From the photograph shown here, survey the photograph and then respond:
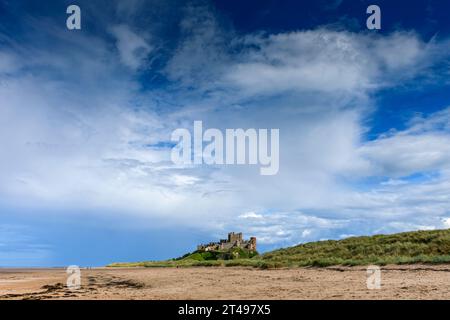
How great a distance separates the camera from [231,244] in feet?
277

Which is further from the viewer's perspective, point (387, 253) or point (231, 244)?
point (231, 244)

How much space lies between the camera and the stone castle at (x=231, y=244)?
3115 inches

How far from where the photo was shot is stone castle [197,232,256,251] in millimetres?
79125

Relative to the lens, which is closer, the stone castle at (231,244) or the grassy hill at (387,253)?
the grassy hill at (387,253)

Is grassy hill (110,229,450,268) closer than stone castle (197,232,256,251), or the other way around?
grassy hill (110,229,450,268)

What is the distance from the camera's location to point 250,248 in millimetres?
76375
